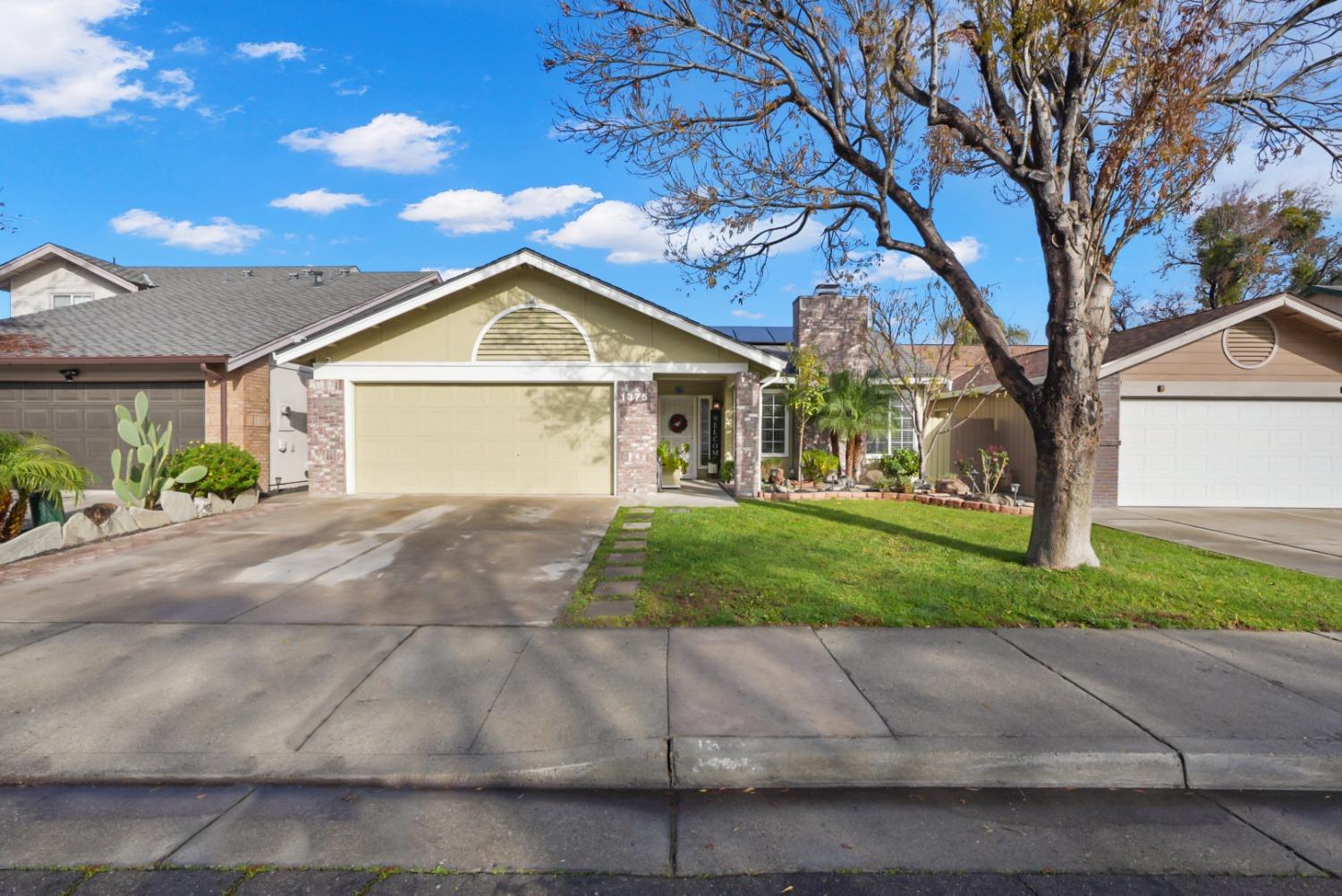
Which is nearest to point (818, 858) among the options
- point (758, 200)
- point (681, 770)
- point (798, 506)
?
point (681, 770)

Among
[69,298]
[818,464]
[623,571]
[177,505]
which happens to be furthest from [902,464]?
[69,298]

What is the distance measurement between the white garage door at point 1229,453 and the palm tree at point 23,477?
1727cm

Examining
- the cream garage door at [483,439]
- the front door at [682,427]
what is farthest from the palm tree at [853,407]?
the cream garage door at [483,439]

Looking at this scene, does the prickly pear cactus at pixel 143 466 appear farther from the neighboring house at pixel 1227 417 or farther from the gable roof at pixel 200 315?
the neighboring house at pixel 1227 417

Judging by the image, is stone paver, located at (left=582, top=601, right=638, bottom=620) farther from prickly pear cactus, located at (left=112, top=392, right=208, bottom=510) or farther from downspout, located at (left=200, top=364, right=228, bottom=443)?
downspout, located at (left=200, top=364, right=228, bottom=443)

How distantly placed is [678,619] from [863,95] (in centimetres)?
702

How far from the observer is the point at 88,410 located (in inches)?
545

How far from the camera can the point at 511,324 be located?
13.8 meters

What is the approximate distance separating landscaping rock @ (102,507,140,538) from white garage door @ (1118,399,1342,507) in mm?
16912

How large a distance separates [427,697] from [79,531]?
24.6 ft

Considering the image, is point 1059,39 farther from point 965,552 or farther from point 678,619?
point 678,619

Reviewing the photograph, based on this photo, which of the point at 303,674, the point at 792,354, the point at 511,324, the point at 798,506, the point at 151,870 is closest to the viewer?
the point at 151,870

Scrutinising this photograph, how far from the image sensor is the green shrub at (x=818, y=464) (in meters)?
15.6

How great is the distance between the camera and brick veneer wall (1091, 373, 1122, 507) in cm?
1330
